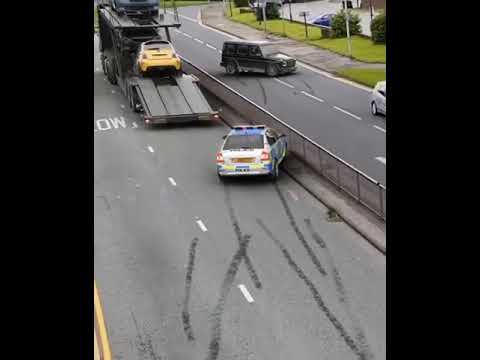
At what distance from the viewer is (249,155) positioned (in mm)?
27219

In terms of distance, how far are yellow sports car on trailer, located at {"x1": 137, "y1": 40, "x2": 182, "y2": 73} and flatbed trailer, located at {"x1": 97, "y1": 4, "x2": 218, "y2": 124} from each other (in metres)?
0.38

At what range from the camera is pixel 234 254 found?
2128 centimetres

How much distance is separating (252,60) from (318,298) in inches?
1256

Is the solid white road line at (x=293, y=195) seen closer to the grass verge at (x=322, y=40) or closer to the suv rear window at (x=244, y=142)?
the suv rear window at (x=244, y=142)

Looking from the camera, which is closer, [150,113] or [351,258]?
[351,258]

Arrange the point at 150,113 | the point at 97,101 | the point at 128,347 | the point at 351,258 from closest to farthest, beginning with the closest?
the point at 128,347 → the point at 351,258 → the point at 150,113 → the point at 97,101

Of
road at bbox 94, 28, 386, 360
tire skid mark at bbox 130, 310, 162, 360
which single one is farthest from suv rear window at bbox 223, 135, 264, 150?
tire skid mark at bbox 130, 310, 162, 360

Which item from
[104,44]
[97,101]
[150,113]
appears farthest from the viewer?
[104,44]

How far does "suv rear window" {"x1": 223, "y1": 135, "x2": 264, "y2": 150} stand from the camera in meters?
27.8
